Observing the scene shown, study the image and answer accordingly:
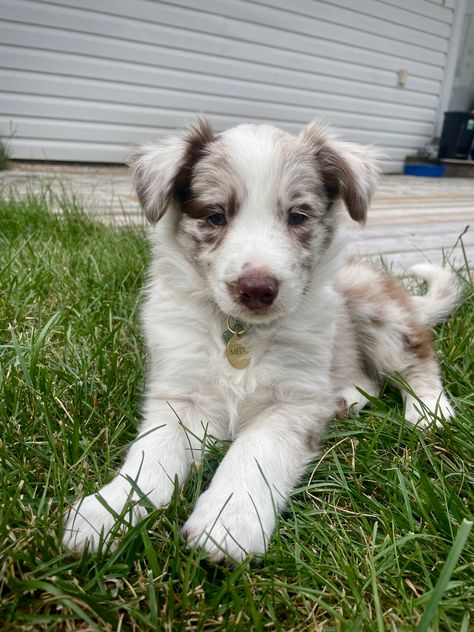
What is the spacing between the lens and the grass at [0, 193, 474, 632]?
4.16ft

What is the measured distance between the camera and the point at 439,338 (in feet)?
9.93

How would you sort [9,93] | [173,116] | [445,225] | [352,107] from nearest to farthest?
1. [445,225]
2. [9,93]
3. [173,116]
4. [352,107]

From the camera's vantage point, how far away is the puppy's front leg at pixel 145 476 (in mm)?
1488

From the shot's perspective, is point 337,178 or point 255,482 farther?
point 337,178

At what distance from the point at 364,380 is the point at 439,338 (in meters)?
0.56

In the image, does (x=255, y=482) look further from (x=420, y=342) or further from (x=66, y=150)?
(x=66, y=150)

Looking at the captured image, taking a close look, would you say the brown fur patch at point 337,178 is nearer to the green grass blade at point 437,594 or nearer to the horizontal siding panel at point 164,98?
the green grass blade at point 437,594

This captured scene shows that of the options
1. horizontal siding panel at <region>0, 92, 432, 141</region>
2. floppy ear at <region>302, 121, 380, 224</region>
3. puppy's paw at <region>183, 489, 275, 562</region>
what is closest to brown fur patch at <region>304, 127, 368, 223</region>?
floppy ear at <region>302, 121, 380, 224</region>

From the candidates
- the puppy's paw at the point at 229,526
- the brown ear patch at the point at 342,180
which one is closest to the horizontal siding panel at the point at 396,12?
the brown ear patch at the point at 342,180

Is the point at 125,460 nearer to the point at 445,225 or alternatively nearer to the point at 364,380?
the point at 364,380

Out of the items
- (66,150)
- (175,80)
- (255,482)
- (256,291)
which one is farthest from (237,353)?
(175,80)

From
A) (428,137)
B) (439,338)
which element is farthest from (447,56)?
(439,338)

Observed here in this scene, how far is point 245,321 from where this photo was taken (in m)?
2.15

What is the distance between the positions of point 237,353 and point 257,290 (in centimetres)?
40
